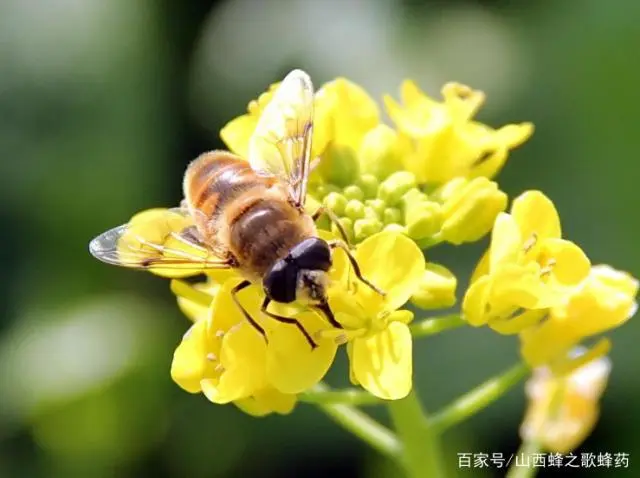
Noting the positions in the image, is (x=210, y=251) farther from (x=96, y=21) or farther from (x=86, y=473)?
(x=96, y=21)

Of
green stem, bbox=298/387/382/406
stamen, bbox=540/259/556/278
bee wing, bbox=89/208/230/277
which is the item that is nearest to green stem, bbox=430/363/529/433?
green stem, bbox=298/387/382/406

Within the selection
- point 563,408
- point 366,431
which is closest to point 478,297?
point 366,431

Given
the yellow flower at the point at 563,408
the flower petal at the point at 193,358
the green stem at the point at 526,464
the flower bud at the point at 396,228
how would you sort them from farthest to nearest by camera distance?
the yellow flower at the point at 563,408
the green stem at the point at 526,464
the flower bud at the point at 396,228
the flower petal at the point at 193,358

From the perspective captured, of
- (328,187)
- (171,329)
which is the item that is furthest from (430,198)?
(171,329)

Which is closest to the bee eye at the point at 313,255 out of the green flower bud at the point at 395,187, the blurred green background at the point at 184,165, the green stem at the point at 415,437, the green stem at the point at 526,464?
the green flower bud at the point at 395,187

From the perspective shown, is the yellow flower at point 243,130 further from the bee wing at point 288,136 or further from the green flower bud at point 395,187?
the green flower bud at point 395,187

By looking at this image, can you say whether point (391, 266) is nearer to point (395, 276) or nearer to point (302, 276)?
point (395, 276)

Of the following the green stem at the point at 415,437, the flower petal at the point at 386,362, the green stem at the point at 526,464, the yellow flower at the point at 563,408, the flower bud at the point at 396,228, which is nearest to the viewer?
the flower petal at the point at 386,362
